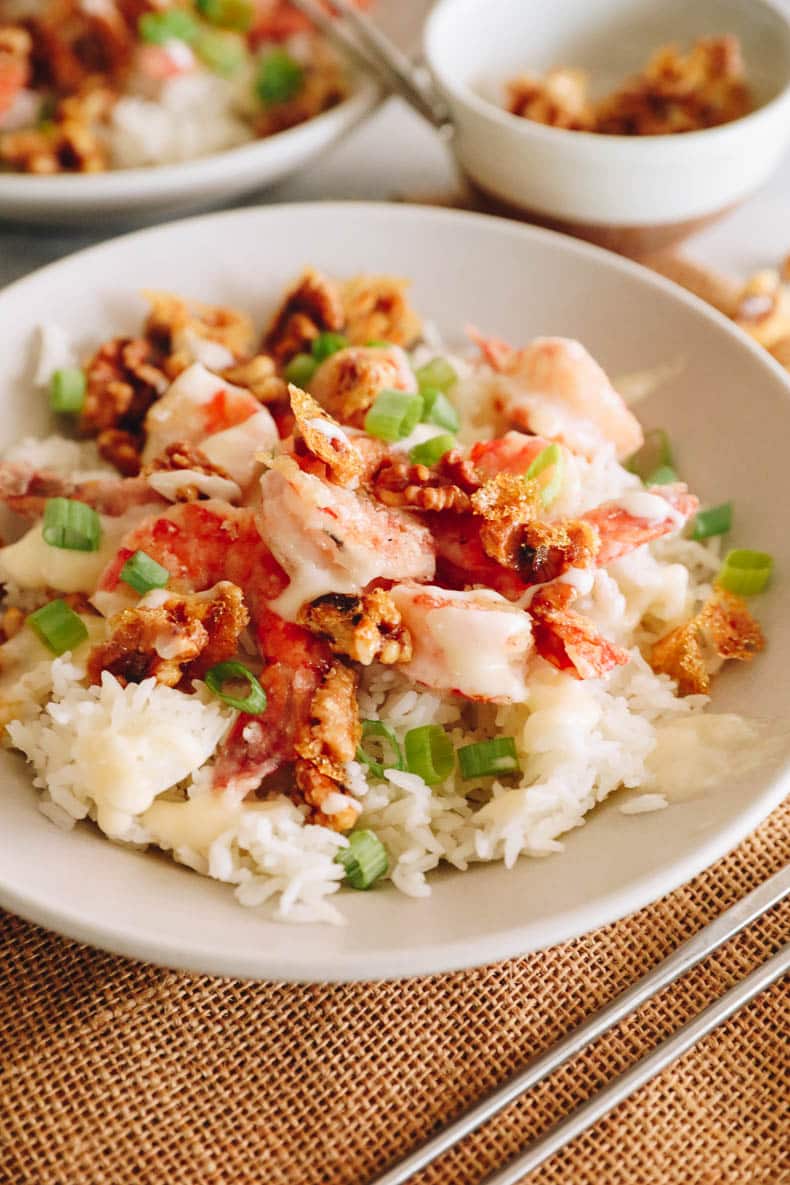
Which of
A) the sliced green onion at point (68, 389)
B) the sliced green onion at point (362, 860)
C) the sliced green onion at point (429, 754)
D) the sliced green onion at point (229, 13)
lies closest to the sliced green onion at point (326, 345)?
the sliced green onion at point (68, 389)

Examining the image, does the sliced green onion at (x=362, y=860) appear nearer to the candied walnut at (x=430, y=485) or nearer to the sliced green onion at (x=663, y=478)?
the candied walnut at (x=430, y=485)

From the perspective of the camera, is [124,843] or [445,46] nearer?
[124,843]

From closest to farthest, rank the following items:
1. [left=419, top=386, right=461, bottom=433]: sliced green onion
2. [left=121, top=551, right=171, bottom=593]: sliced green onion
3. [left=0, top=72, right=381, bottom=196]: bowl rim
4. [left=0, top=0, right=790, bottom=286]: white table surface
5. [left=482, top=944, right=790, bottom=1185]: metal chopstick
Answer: [left=482, top=944, right=790, bottom=1185]: metal chopstick, [left=121, top=551, right=171, bottom=593]: sliced green onion, [left=419, top=386, right=461, bottom=433]: sliced green onion, [left=0, top=72, right=381, bottom=196]: bowl rim, [left=0, top=0, right=790, bottom=286]: white table surface

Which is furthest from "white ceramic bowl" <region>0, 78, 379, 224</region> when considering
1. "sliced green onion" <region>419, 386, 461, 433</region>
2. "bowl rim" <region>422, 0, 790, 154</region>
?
"sliced green onion" <region>419, 386, 461, 433</region>

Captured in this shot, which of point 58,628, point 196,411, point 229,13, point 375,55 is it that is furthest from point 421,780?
point 229,13

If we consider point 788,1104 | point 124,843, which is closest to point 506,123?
point 124,843

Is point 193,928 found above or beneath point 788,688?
above

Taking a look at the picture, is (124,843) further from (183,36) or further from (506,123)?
(183,36)

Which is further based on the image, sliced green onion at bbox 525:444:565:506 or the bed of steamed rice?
sliced green onion at bbox 525:444:565:506

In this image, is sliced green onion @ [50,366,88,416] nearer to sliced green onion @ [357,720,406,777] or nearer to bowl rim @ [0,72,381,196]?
bowl rim @ [0,72,381,196]
